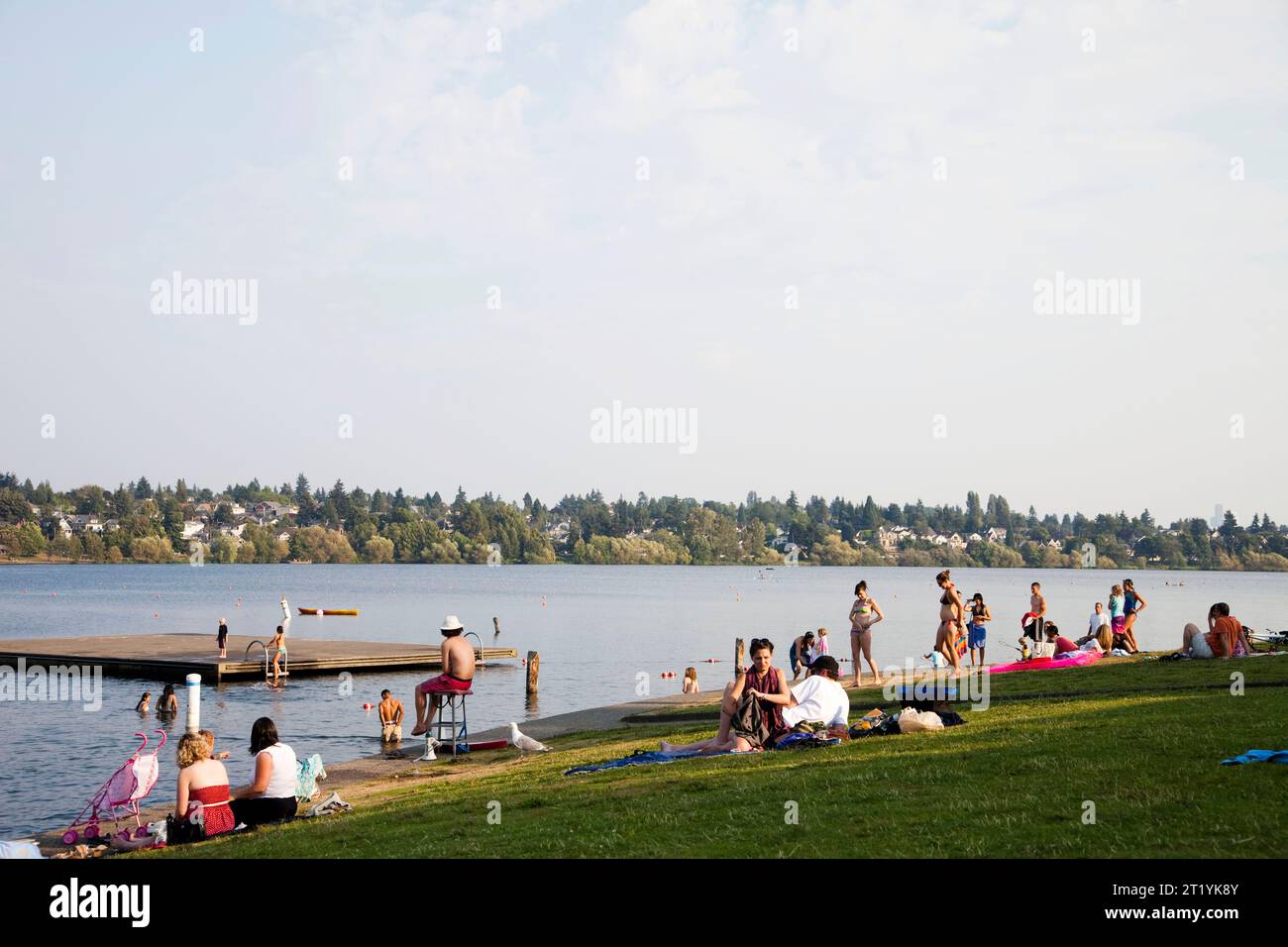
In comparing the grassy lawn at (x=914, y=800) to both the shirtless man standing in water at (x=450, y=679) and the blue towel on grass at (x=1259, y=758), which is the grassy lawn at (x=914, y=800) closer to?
the blue towel on grass at (x=1259, y=758)

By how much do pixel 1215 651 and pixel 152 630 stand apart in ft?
217

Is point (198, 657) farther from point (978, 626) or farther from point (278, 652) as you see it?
point (978, 626)

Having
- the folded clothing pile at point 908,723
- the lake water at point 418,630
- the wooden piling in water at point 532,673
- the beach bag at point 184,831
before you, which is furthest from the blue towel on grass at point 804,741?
the wooden piling in water at point 532,673

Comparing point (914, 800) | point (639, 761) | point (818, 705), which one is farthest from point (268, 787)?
point (914, 800)

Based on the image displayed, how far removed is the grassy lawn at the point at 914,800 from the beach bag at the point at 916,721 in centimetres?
20

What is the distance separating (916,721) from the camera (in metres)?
15.2

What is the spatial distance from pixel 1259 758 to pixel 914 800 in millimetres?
3217

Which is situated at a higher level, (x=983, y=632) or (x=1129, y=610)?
(x=1129, y=610)

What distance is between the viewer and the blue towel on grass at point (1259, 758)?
1061 cm

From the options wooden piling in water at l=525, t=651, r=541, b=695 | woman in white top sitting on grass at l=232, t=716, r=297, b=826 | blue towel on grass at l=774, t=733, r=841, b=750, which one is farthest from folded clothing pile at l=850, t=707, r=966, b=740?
wooden piling in water at l=525, t=651, r=541, b=695
